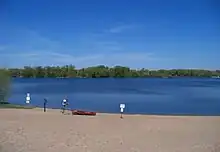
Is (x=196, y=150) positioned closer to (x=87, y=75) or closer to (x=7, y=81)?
(x=7, y=81)

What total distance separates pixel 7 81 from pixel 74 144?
30.3 ft

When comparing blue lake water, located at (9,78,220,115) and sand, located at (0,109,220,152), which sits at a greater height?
sand, located at (0,109,220,152)

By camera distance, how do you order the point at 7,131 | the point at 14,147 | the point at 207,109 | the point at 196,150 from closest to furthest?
the point at 14,147 < the point at 196,150 < the point at 7,131 < the point at 207,109

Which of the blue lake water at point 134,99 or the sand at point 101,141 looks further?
the blue lake water at point 134,99

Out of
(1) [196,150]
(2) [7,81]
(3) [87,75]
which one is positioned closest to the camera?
(1) [196,150]

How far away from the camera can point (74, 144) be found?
19.2 ft

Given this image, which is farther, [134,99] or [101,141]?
[134,99]

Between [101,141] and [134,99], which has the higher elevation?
[101,141]

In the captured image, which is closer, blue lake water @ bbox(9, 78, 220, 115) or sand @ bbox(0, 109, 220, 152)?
sand @ bbox(0, 109, 220, 152)

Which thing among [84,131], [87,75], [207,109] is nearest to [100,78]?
[87,75]

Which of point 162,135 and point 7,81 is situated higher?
point 7,81

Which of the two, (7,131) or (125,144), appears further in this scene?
(7,131)

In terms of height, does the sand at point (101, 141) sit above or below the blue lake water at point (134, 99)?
above

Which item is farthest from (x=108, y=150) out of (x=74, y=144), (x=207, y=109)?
(x=207, y=109)
